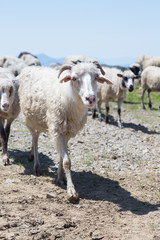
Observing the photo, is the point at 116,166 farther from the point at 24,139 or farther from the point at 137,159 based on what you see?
the point at 24,139

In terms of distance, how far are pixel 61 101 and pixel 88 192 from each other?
1650 millimetres

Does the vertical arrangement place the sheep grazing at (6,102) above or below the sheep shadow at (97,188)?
above

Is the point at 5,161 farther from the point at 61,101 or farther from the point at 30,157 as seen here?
the point at 61,101

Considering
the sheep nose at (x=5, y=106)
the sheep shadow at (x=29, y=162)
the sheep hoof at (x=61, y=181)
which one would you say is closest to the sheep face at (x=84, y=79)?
the sheep nose at (x=5, y=106)

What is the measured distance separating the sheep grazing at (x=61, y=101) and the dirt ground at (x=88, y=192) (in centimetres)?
44

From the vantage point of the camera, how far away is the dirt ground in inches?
166

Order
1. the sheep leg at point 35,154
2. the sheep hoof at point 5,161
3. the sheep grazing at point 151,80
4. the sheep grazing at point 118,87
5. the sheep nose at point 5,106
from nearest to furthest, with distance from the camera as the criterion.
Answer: the sheep nose at point 5,106, the sheep leg at point 35,154, the sheep hoof at point 5,161, the sheep grazing at point 118,87, the sheep grazing at point 151,80

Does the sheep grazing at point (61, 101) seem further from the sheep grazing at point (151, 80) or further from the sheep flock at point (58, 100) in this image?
the sheep grazing at point (151, 80)

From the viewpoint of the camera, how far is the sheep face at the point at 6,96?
6.61 metres

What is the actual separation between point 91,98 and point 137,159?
376 centimetres

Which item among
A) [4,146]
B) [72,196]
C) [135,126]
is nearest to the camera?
[72,196]

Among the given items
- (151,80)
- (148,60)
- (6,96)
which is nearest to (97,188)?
(6,96)

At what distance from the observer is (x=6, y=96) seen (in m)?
6.77

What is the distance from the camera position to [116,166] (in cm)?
757
